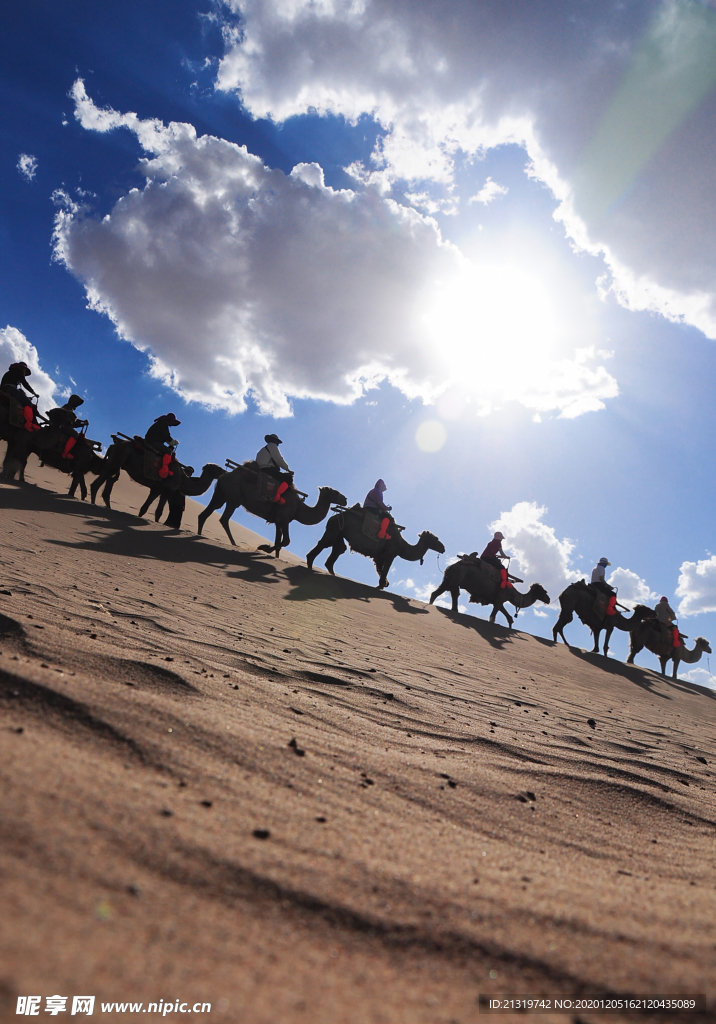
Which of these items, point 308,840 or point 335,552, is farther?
point 335,552

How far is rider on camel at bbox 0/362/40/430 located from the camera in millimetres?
13930

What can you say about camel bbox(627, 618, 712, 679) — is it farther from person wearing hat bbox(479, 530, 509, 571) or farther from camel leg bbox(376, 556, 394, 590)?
camel leg bbox(376, 556, 394, 590)

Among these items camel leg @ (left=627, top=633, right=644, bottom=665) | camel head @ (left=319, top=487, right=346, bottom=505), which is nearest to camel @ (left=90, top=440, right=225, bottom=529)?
camel head @ (left=319, top=487, right=346, bottom=505)

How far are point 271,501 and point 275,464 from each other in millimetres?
1211

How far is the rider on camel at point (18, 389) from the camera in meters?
13.9

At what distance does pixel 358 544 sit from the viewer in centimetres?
1526

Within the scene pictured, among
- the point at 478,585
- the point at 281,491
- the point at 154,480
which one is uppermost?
the point at 281,491

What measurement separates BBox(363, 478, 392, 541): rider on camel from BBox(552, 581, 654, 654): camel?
6.85 metres

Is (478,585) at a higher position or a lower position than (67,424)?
lower

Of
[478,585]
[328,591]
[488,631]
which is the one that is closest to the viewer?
[328,591]

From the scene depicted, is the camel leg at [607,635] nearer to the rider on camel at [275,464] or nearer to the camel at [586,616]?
the camel at [586,616]

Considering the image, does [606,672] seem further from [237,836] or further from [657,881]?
[237,836]

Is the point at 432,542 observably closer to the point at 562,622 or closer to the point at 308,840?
the point at 562,622

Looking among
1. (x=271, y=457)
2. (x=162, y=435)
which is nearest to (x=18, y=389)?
(x=162, y=435)
